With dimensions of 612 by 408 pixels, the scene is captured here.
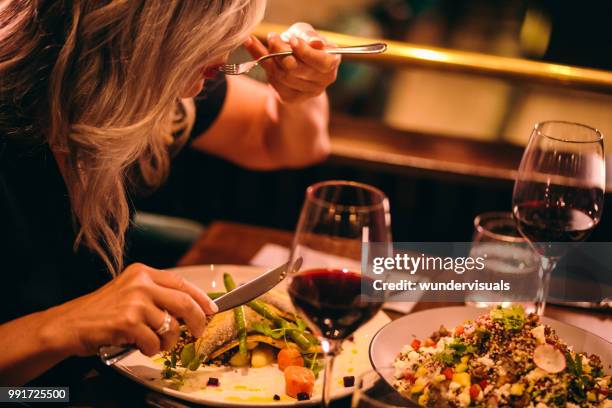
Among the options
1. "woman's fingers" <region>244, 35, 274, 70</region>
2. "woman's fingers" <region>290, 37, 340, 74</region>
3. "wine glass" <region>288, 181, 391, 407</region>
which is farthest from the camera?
"woman's fingers" <region>244, 35, 274, 70</region>

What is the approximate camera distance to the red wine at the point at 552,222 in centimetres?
123

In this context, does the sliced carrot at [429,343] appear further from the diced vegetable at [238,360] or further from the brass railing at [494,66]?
the brass railing at [494,66]

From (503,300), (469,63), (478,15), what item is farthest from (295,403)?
(478,15)

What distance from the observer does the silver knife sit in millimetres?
1140

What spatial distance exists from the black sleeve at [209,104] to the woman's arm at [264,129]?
36 mm

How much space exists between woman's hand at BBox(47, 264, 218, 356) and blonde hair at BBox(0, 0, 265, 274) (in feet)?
0.92

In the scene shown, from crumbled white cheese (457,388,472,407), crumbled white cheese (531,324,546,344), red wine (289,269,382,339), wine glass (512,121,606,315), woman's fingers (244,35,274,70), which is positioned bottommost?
crumbled white cheese (457,388,472,407)

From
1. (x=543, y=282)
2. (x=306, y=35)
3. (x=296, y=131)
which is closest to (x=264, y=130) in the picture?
(x=296, y=131)

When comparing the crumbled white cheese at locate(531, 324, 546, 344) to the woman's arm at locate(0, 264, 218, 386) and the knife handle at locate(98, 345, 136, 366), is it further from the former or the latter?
the knife handle at locate(98, 345, 136, 366)

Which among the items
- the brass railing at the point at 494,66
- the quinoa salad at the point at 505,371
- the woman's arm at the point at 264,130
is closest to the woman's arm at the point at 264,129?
the woman's arm at the point at 264,130

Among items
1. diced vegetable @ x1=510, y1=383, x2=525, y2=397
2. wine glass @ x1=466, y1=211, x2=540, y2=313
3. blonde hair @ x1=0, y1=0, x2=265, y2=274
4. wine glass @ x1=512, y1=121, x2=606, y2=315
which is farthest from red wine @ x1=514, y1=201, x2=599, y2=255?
blonde hair @ x1=0, y1=0, x2=265, y2=274

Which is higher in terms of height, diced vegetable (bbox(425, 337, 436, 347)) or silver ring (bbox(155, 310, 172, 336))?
silver ring (bbox(155, 310, 172, 336))

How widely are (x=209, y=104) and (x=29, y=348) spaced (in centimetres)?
110

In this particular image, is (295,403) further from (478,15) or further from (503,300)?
(478,15)
